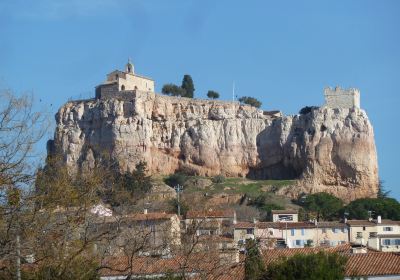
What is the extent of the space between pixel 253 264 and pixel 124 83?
7116cm

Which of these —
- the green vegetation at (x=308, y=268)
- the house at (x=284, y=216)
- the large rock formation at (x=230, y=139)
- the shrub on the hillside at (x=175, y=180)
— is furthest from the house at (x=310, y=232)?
the green vegetation at (x=308, y=268)

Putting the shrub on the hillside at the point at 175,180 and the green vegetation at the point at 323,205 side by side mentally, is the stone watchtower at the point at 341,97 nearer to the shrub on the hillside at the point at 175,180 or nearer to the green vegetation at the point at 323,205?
the green vegetation at the point at 323,205

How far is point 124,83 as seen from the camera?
9812 centimetres

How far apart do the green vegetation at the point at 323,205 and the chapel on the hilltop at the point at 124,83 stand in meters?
21.9

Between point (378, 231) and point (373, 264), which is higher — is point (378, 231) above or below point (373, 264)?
above

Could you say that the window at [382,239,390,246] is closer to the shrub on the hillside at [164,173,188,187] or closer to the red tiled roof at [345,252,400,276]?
the shrub on the hillside at [164,173,188,187]

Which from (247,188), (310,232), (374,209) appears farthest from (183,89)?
(310,232)

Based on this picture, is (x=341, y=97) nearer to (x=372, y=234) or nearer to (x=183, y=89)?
(x=183, y=89)

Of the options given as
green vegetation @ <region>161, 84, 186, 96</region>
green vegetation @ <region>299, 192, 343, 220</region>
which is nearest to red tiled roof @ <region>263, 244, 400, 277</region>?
green vegetation @ <region>299, 192, 343, 220</region>

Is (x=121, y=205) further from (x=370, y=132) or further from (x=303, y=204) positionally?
(x=370, y=132)

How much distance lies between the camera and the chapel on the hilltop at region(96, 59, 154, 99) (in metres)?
A: 96.5

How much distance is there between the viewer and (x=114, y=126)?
93188 mm

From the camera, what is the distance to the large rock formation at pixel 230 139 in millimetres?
93062

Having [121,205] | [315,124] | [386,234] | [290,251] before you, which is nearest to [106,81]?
[315,124]
